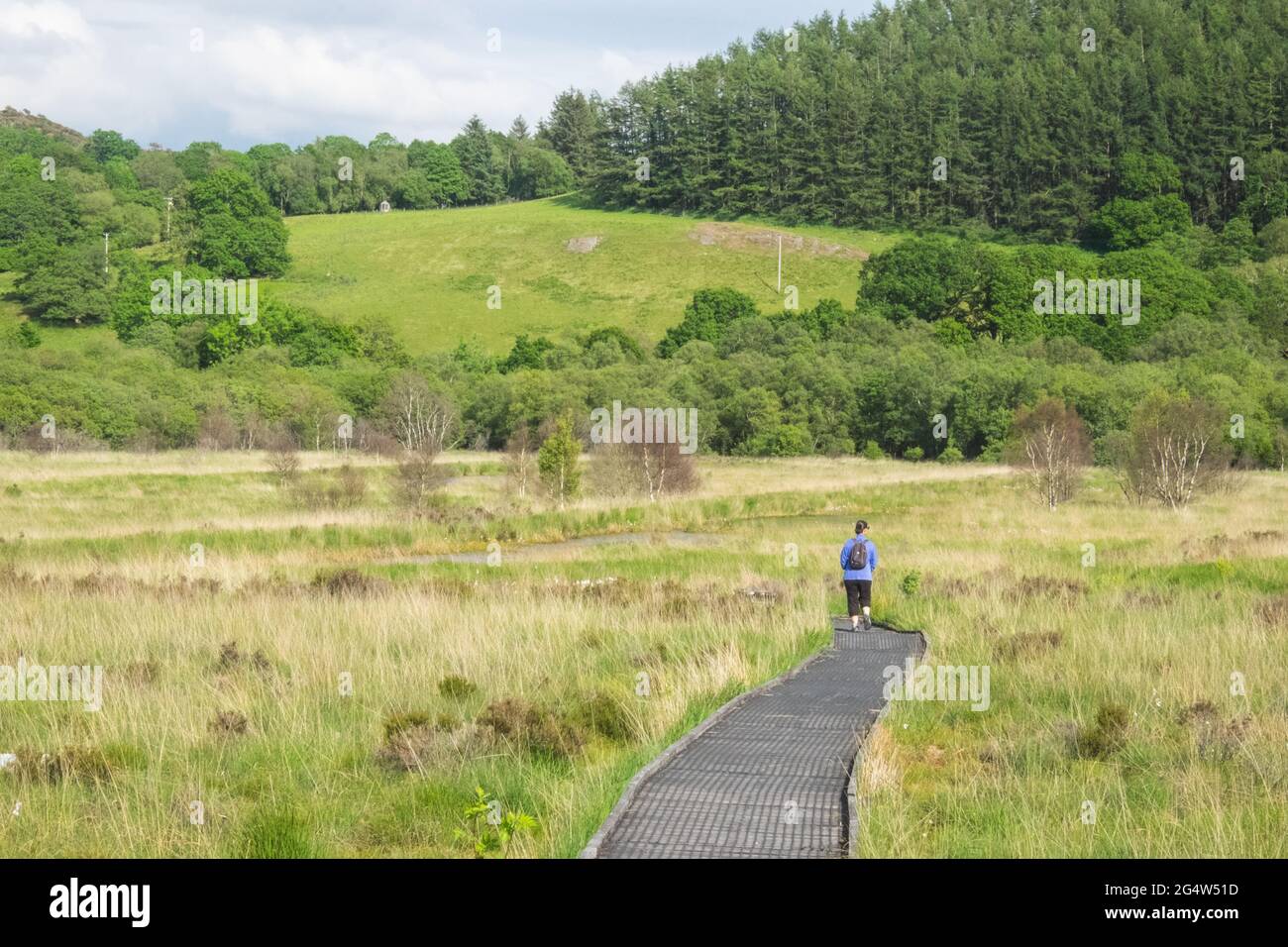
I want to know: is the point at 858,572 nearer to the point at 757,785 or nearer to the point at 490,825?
the point at 757,785

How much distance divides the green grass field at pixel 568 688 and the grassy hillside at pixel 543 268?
69383 mm

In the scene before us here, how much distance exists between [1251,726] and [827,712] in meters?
3.40

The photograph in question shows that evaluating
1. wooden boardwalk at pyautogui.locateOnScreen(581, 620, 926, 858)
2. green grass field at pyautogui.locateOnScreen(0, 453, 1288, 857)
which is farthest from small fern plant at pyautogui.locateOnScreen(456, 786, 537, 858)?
wooden boardwalk at pyautogui.locateOnScreen(581, 620, 926, 858)

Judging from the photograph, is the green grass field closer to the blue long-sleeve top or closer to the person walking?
the person walking

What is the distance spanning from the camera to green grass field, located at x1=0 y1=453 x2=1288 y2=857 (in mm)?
7625

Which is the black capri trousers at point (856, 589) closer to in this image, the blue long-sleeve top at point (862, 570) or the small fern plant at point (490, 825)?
the blue long-sleeve top at point (862, 570)

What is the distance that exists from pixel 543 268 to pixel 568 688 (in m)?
104

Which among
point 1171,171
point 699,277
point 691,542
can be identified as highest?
point 1171,171

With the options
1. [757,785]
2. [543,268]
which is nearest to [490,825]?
[757,785]

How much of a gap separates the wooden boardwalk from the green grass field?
24 cm

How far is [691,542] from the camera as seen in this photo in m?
32.4

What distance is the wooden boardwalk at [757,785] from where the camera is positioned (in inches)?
267
